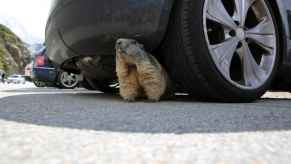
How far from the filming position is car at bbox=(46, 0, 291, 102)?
234cm

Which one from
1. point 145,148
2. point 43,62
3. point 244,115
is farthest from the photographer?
point 43,62

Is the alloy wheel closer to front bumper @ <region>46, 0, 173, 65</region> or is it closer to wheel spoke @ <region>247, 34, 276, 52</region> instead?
wheel spoke @ <region>247, 34, 276, 52</region>

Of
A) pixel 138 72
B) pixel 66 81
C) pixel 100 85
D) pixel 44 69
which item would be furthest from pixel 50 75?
pixel 138 72

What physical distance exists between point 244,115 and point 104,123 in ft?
2.57

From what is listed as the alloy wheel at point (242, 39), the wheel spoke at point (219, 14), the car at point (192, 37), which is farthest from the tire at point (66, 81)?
the wheel spoke at point (219, 14)

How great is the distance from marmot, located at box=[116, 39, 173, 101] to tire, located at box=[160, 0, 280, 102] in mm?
138

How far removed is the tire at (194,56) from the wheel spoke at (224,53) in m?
A: 0.07

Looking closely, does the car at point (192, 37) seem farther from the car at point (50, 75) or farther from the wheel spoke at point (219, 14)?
the car at point (50, 75)

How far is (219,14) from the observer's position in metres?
2.54

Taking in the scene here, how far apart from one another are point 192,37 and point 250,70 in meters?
0.74

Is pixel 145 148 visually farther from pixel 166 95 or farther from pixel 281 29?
pixel 281 29

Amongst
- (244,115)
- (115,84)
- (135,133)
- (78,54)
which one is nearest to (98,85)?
(115,84)

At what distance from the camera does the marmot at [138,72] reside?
8.01 feet

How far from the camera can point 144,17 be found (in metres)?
2.35
